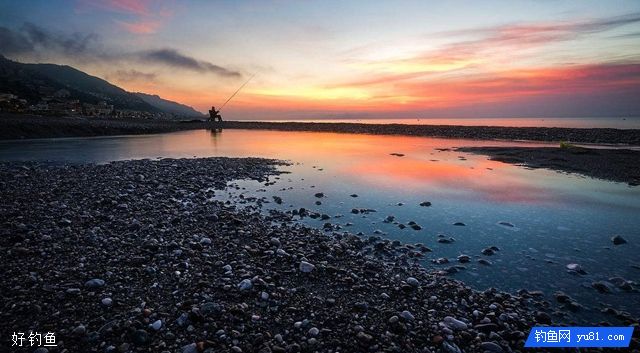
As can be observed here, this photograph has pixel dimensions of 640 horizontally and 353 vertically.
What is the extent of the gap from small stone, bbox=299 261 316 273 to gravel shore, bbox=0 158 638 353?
4 centimetres

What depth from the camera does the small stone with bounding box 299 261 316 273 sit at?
6739 mm

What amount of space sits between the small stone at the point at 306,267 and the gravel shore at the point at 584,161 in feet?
66.7

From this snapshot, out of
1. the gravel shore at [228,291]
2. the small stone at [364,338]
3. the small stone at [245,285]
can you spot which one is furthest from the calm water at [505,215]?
the small stone at [245,285]

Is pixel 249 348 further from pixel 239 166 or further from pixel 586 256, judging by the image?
pixel 239 166

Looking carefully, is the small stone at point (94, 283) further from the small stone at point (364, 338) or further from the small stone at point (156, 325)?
the small stone at point (364, 338)

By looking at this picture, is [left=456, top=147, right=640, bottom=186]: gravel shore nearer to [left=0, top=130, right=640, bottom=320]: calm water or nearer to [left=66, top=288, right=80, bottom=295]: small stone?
[left=0, top=130, right=640, bottom=320]: calm water

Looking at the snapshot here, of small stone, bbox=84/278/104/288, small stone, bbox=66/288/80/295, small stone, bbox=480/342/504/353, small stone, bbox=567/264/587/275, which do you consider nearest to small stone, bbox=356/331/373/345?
small stone, bbox=480/342/504/353

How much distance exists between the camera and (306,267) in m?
6.79

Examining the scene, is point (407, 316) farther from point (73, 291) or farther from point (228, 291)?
point (73, 291)

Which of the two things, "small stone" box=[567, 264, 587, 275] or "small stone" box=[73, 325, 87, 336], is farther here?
"small stone" box=[567, 264, 587, 275]

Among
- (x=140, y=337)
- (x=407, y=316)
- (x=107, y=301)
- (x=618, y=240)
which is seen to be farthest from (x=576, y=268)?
(x=107, y=301)

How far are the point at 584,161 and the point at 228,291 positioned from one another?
28958 millimetres

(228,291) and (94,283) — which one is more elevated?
(94,283)

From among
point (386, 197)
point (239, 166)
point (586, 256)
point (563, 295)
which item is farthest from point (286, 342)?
point (239, 166)
